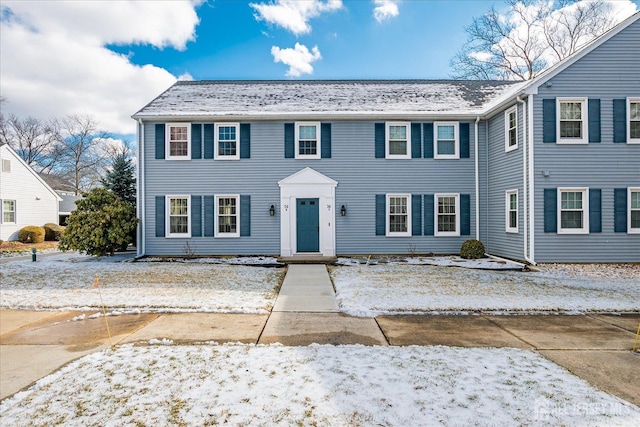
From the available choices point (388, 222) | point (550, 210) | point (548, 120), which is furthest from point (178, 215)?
point (548, 120)

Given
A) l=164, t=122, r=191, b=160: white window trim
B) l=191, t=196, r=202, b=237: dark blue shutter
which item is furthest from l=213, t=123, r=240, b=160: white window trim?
l=191, t=196, r=202, b=237: dark blue shutter

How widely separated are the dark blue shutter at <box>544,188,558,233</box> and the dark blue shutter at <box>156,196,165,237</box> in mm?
13815

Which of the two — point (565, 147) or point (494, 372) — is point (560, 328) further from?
point (565, 147)

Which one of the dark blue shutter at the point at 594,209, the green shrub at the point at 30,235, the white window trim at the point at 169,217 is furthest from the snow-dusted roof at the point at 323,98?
the green shrub at the point at 30,235

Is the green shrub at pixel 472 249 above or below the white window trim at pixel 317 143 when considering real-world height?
below

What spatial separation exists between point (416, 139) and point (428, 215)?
3.06 m

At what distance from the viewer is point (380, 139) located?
13922 millimetres

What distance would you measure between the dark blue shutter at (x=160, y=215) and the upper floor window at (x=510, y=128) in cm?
1316

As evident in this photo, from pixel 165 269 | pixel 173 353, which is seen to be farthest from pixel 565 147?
pixel 165 269

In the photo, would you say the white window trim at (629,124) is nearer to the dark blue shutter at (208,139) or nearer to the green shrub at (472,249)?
the green shrub at (472,249)

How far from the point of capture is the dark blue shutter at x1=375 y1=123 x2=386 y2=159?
13922 mm

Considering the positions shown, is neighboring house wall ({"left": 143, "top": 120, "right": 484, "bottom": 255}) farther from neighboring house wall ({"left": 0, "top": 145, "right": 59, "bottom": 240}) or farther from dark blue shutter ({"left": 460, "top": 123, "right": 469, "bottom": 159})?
neighboring house wall ({"left": 0, "top": 145, "right": 59, "bottom": 240})

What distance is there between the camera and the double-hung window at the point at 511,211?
40.4 feet

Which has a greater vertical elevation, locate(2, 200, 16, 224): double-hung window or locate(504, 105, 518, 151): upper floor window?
locate(504, 105, 518, 151): upper floor window
